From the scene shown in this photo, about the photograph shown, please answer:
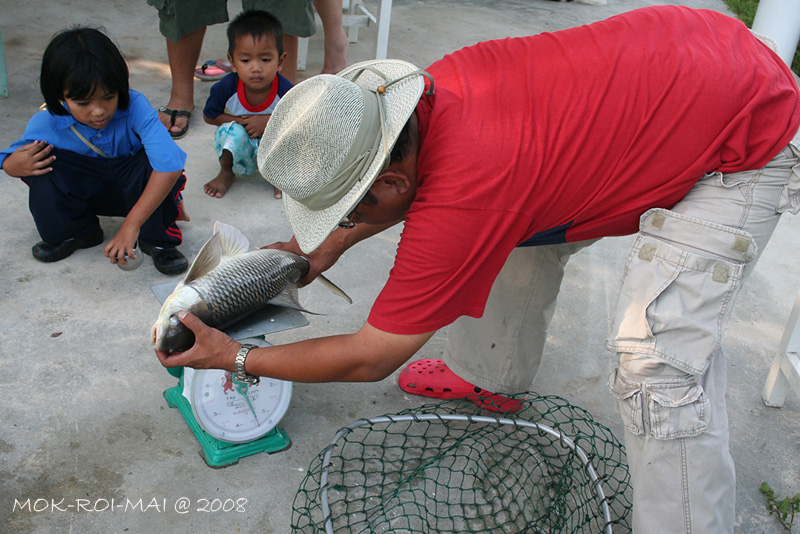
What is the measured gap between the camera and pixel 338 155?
1.42 meters

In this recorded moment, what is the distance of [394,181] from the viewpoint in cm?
158

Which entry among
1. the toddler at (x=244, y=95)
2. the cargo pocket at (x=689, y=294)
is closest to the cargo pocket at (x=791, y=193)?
the cargo pocket at (x=689, y=294)

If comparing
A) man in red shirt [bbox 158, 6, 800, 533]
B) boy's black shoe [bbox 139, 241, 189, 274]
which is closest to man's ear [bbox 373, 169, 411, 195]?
man in red shirt [bbox 158, 6, 800, 533]

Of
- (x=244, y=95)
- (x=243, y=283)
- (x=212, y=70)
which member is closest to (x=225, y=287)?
(x=243, y=283)

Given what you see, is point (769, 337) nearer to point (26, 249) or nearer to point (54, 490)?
point (54, 490)

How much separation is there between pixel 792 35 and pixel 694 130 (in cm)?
355

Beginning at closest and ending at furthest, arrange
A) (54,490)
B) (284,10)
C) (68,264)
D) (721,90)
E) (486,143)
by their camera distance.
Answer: (486,143) → (721,90) → (54,490) → (68,264) → (284,10)

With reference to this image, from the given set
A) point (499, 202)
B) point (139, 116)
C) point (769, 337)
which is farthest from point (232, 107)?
point (769, 337)

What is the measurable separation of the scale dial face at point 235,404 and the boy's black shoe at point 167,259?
108cm

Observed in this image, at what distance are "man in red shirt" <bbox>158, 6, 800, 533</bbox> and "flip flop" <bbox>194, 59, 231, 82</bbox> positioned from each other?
336cm

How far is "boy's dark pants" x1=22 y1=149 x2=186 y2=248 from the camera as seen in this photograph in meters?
2.84

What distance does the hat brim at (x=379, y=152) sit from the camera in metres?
1.46

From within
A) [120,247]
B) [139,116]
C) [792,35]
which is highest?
[792,35]

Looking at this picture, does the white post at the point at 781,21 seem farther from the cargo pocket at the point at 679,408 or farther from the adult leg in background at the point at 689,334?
the cargo pocket at the point at 679,408
